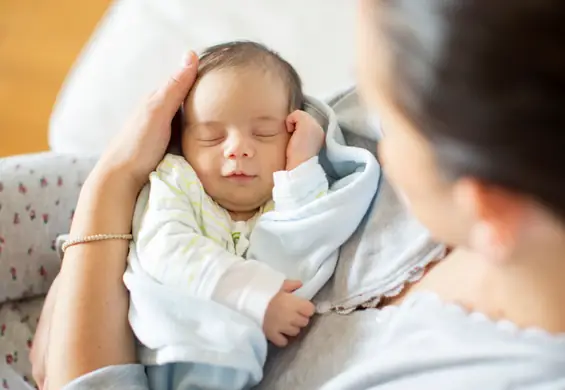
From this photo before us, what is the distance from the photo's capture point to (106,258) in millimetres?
795

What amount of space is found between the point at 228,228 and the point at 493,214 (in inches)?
18.1

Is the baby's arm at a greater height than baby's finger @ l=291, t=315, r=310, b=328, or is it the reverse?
the baby's arm

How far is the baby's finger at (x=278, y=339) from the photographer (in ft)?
2.35

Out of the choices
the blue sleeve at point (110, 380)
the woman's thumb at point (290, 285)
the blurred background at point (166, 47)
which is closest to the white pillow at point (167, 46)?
the blurred background at point (166, 47)

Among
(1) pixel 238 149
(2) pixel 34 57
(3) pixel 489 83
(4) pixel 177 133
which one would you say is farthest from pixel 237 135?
(2) pixel 34 57

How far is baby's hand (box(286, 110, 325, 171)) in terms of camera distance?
0.84m

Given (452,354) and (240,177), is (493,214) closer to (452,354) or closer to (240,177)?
(452,354)

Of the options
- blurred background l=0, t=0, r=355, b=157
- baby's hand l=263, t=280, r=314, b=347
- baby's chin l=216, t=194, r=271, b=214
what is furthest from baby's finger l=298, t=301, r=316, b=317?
blurred background l=0, t=0, r=355, b=157

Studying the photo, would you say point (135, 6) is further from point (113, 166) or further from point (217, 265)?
point (217, 265)

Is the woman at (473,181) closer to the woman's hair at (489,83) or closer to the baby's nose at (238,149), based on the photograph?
the woman's hair at (489,83)

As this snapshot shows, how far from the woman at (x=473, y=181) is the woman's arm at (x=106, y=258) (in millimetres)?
13

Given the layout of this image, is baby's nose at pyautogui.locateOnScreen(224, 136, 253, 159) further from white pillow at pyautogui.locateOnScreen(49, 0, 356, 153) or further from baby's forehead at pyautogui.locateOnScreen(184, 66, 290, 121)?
white pillow at pyautogui.locateOnScreen(49, 0, 356, 153)

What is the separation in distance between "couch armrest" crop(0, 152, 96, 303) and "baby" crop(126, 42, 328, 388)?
199mm

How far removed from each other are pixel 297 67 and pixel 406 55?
73 centimetres
